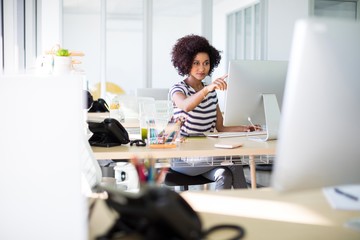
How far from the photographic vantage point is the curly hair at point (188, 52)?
3.11 metres

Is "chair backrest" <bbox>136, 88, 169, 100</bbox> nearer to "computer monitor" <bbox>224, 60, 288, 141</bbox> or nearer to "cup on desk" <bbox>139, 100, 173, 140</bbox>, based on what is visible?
"cup on desk" <bbox>139, 100, 173, 140</bbox>

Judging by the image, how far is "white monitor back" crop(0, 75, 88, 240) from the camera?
0.77m

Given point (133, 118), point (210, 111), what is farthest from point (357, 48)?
point (133, 118)

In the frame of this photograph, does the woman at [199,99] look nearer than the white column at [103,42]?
Yes

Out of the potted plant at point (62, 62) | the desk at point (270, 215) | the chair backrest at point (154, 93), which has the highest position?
the potted plant at point (62, 62)

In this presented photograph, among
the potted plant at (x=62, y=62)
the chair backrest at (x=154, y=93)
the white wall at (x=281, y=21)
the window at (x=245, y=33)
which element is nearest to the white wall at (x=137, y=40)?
the white wall at (x=281, y=21)

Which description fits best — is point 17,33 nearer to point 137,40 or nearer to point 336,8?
point 137,40

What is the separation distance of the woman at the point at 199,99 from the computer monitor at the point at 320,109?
1481 mm

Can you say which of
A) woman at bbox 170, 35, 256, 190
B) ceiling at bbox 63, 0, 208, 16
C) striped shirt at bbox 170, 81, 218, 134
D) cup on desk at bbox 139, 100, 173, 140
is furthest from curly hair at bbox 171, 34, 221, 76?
ceiling at bbox 63, 0, 208, 16

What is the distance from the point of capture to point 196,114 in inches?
115

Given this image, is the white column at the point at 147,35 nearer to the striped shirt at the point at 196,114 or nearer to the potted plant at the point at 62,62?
the striped shirt at the point at 196,114

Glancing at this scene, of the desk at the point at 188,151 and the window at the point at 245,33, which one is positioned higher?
the window at the point at 245,33

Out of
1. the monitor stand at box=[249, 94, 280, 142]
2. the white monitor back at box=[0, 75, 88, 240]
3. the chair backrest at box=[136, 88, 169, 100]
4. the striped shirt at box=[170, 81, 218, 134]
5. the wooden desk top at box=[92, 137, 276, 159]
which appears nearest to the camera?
the white monitor back at box=[0, 75, 88, 240]

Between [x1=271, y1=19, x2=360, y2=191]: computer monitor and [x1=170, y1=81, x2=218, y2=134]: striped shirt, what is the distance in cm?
194
